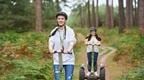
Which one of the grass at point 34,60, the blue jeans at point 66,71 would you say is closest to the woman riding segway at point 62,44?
the blue jeans at point 66,71

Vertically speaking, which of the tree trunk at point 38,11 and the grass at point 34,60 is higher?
the tree trunk at point 38,11

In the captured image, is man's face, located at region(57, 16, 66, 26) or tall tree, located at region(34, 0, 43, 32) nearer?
man's face, located at region(57, 16, 66, 26)

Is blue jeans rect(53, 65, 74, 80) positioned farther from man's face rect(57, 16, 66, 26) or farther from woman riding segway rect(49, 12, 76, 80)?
man's face rect(57, 16, 66, 26)

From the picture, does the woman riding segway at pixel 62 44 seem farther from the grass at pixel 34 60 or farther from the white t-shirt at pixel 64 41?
the grass at pixel 34 60

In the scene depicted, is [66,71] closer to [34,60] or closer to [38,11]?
[34,60]

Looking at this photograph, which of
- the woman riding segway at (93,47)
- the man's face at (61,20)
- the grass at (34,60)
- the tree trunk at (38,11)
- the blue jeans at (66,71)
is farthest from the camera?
the tree trunk at (38,11)

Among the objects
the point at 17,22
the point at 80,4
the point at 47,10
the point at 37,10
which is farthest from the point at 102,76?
the point at 80,4

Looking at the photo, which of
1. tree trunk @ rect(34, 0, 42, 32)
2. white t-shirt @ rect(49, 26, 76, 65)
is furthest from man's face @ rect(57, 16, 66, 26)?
tree trunk @ rect(34, 0, 42, 32)

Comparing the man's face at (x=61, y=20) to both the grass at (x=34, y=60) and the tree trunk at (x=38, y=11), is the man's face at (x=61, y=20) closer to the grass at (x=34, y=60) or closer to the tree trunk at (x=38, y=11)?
the grass at (x=34, y=60)

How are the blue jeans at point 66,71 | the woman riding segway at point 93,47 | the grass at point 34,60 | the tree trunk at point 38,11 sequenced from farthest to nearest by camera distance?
1. the tree trunk at point 38,11
2. the woman riding segway at point 93,47
3. the grass at point 34,60
4. the blue jeans at point 66,71

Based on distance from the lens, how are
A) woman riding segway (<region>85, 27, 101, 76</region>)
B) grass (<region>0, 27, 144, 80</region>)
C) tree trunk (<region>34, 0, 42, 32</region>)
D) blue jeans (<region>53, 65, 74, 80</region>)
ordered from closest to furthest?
1. blue jeans (<region>53, 65, 74, 80</region>)
2. grass (<region>0, 27, 144, 80</region>)
3. woman riding segway (<region>85, 27, 101, 76</region>)
4. tree trunk (<region>34, 0, 42, 32</region>)

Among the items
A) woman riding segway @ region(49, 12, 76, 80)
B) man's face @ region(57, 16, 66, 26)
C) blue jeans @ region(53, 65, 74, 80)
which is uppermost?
man's face @ region(57, 16, 66, 26)

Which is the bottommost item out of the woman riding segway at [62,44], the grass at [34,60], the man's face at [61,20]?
the grass at [34,60]

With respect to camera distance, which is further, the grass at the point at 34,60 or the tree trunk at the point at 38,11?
the tree trunk at the point at 38,11
